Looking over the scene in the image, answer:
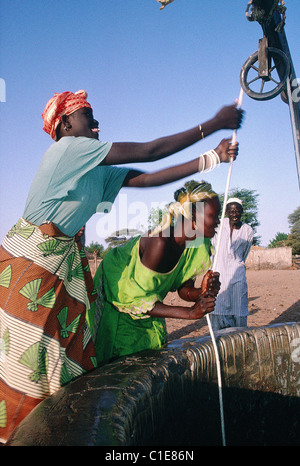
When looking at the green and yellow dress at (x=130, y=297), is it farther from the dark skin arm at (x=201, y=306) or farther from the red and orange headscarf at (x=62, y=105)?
the red and orange headscarf at (x=62, y=105)

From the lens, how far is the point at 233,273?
4762 millimetres

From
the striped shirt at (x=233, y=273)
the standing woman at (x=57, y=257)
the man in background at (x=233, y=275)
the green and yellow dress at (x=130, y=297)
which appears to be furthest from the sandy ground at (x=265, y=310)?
the standing woman at (x=57, y=257)

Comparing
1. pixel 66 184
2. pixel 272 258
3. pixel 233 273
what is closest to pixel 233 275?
pixel 233 273

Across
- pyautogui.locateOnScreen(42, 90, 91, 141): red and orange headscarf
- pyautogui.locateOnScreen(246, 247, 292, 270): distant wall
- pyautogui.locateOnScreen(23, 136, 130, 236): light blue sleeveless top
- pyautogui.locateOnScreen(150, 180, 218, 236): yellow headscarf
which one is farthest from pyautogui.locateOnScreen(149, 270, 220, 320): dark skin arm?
pyautogui.locateOnScreen(246, 247, 292, 270): distant wall

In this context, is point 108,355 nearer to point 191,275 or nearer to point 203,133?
point 191,275

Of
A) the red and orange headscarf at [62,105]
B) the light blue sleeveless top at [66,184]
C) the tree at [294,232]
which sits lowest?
the light blue sleeveless top at [66,184]

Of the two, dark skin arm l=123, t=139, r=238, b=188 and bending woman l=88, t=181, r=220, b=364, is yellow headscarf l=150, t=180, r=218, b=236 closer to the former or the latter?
bending woman l=88, t=181, r=220, b=364

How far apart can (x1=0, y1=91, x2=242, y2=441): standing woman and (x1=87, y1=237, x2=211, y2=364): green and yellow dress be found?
254mm

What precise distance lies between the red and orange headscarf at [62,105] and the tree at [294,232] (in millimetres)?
27282

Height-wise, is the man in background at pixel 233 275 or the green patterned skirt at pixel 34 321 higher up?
the man in background at pixel 233 275

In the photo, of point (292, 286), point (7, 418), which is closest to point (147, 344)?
point (7, 418)

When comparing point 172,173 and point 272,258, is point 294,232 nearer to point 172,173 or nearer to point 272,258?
point 272,258

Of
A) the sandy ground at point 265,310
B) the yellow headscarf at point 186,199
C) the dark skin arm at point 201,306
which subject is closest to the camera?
the dark skin arm at point 201,306

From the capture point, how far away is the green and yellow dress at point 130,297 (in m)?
1.96
